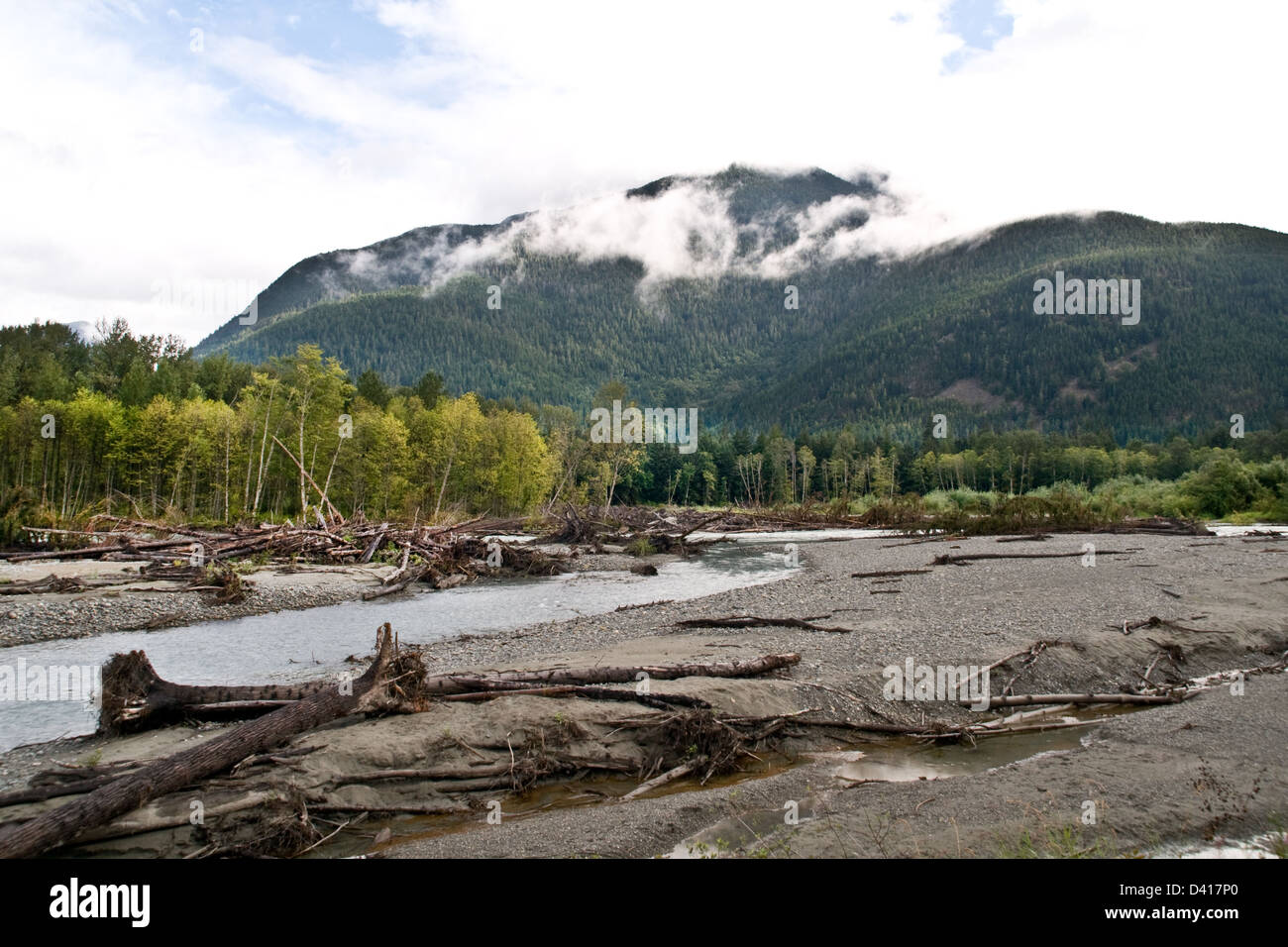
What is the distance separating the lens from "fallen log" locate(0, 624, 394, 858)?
24.2 feet

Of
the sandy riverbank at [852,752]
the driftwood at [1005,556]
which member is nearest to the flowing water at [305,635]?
the sandy riverbank at [852,752]

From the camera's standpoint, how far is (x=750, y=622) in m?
18.9

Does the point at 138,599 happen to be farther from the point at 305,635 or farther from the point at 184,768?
the point at 184,768

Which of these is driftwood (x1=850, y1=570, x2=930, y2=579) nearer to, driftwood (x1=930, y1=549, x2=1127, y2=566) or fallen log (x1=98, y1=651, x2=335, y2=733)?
driftwood (x1=930, y1=549, x2=1127, y2=566)

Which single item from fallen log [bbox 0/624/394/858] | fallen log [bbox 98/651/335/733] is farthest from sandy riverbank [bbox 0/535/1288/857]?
fallen log [bbox 98/651/335/733]

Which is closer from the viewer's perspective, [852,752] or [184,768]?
[184,768]

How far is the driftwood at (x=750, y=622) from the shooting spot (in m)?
18.1

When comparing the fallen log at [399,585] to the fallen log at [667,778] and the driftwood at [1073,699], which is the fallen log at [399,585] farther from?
the driftwood at [1073,699]

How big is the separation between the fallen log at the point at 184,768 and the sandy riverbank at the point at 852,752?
0.26 meters

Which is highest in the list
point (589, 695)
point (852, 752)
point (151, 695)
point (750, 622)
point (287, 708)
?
point (287, 708)

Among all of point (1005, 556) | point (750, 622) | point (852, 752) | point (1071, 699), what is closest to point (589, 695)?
point (852, 752)

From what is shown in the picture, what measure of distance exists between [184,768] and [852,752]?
9252 mm

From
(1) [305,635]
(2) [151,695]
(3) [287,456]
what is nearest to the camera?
(2) [151,695]
